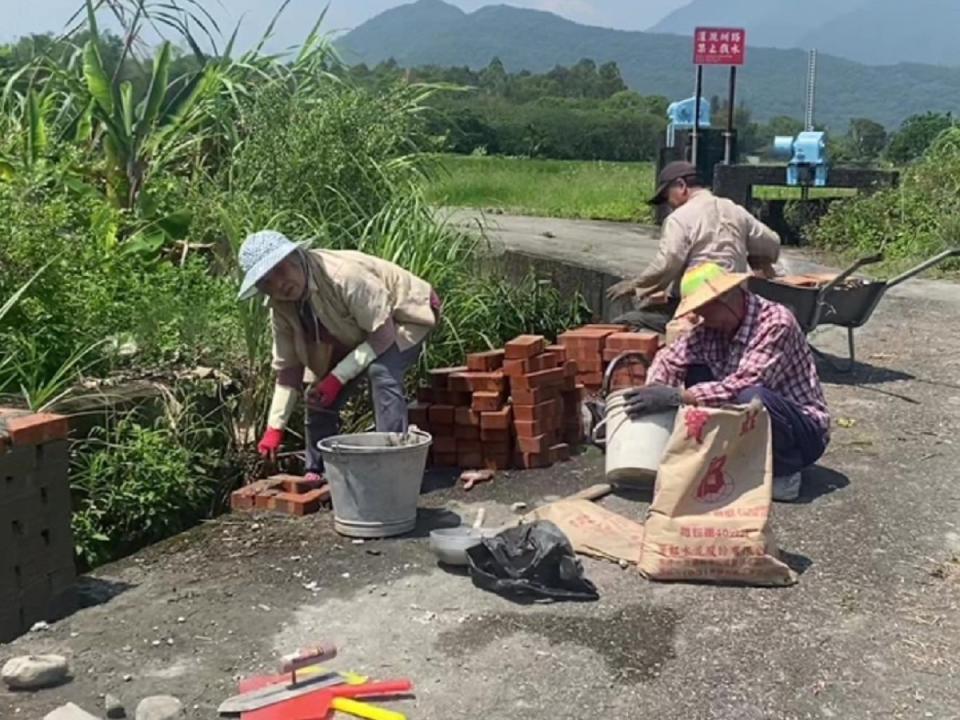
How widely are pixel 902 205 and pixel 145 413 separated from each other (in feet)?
39.4

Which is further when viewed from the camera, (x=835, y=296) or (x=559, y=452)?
(x=835, y=296)

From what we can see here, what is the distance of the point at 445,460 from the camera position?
6551 millimetres

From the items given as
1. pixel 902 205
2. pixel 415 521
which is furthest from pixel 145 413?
pixel 902 205

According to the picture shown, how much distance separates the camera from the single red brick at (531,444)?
21.0ft

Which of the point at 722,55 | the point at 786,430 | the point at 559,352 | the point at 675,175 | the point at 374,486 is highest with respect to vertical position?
the point at 722,55

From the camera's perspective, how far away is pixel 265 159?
27.2 feet

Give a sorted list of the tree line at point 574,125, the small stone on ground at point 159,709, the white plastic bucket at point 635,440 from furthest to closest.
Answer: the tree line at point 574,125, the white plastic bucket at point 635,440, the small stone on ground at point 159,709

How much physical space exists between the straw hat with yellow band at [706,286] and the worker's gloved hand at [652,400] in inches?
14.1

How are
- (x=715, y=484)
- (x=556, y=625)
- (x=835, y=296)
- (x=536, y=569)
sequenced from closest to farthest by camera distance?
(x=556, y=625) → (x=536, y=569) → (x=715, y=484) → (x=835, y=296)

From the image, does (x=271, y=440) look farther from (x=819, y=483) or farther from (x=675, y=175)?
(x=675, y=175)

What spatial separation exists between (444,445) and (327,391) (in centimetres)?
91

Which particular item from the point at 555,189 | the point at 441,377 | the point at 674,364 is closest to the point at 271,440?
the point at 441,377

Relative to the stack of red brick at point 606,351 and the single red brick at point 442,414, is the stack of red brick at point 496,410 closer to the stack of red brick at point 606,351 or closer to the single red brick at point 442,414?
the single red brick at point 442,414

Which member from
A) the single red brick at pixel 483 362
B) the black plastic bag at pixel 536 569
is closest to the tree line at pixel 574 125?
the single red brick at pixel 483 362
